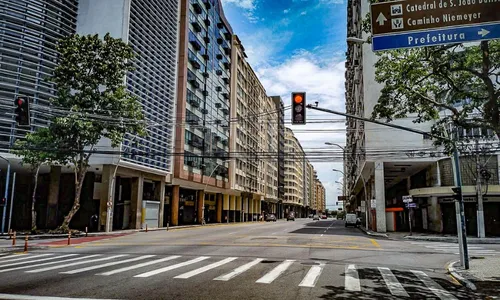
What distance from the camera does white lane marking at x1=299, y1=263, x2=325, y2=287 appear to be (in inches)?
398

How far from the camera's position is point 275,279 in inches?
420

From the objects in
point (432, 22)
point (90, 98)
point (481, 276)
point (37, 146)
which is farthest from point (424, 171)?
point (37, 146)

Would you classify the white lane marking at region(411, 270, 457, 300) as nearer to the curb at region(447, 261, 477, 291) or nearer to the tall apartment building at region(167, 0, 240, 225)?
the curb at region(447, 261, 477, 291)

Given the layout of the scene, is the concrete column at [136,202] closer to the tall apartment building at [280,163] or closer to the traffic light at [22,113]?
the traffic light at [22,113]

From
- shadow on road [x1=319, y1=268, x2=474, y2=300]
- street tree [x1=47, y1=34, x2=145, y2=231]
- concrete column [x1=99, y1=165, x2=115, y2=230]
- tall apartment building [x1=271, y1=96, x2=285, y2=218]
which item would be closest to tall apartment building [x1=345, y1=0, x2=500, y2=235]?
street tree [x1=47, y1=34, x2=145, y2=231]

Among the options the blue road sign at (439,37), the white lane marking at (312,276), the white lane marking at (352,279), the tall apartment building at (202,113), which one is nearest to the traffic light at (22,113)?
the white lane marking at (312,276)

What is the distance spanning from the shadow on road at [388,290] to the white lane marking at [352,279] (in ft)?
0.41

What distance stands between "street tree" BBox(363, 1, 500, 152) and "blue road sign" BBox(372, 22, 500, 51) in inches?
118

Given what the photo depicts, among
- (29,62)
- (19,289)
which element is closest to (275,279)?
(19,289)

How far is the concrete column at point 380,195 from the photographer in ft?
122

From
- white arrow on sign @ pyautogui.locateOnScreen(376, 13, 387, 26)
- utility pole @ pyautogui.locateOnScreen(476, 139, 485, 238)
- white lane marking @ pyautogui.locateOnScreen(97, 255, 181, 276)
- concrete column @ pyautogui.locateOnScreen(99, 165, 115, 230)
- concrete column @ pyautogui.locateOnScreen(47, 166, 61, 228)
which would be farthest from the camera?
concrete column @ pyautogui.locateOnScreen(47, 166, 61, 228)

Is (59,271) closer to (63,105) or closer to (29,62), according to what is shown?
(63,105)

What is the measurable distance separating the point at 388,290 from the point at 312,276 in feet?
7.62

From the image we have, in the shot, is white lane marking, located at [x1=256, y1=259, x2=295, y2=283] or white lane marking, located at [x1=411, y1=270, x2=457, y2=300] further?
white lane marking, located at [x1=256, y1=259, x2=295, y2=283]
